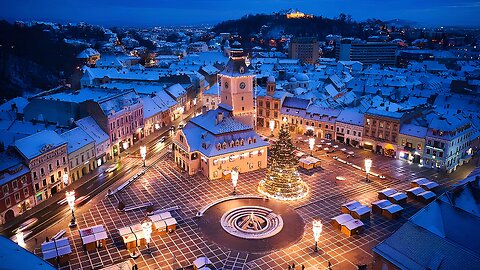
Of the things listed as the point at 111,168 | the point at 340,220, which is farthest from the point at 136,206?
the point at 340,220

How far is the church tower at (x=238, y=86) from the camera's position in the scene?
7862 cm

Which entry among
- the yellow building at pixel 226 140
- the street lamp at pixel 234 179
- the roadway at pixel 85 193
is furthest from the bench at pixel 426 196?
the roadway at pixel 85 193

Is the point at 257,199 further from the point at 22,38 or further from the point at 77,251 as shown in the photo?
the point at 22,38

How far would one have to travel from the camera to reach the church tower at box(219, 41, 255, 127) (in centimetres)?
7862

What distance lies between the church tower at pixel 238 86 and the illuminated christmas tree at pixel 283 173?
19.2 meters

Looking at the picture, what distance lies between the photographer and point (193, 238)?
5038 centimetres

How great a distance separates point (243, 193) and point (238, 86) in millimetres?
24465

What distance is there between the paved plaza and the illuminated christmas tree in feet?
6.38

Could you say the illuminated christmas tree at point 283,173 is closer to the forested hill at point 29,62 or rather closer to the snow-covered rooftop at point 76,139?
the snow-covered rooftop at point 76,139

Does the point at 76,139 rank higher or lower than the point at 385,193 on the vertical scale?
higher

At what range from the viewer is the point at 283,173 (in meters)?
61.1

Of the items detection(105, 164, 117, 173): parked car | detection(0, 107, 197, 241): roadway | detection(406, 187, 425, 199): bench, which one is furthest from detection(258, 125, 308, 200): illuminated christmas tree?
detection(105, 164, 117, 173): parked car

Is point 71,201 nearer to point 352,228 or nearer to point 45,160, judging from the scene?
point 45,160

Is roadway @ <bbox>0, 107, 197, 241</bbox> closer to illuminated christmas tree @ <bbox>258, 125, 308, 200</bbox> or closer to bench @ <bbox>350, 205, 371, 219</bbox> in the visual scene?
illuminated christmas tree @ <bbox>258, 125, 308, 200</bbox>
